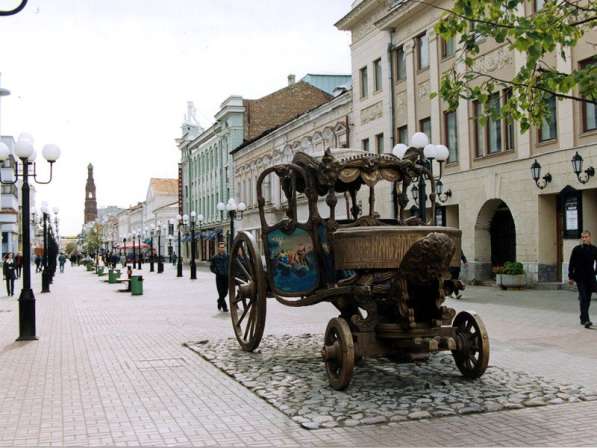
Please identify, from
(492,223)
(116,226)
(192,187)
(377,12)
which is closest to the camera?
(492,223)

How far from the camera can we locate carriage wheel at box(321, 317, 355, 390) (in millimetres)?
7230

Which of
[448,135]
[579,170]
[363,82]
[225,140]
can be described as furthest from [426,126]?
[225,140]

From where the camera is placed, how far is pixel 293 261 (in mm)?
8992

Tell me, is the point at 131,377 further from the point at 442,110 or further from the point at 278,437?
the point at 442,110

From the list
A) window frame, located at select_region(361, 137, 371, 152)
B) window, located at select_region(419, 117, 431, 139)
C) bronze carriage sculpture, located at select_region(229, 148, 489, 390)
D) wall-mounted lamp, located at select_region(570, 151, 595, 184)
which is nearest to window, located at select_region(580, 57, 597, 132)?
wall-mounted lamp, located at select_region(570, 151, 595, 184)

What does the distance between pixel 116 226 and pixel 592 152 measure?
143828 millimetres

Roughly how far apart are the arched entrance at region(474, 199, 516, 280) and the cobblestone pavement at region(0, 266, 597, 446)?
892cm

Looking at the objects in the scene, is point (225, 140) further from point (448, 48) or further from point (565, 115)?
point (565, 115)

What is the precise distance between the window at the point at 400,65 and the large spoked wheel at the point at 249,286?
789 inches

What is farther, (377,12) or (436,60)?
(377,12)

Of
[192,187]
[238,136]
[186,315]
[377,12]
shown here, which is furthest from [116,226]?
[186,315]

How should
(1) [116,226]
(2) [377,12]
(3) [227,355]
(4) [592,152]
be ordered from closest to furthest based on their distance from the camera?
1. (3) [227,355]
2. (4) [592,152]
3. (2) [377,12]
4. (1) [116,226]

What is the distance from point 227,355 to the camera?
1002cm

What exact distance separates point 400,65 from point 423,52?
2.00m
